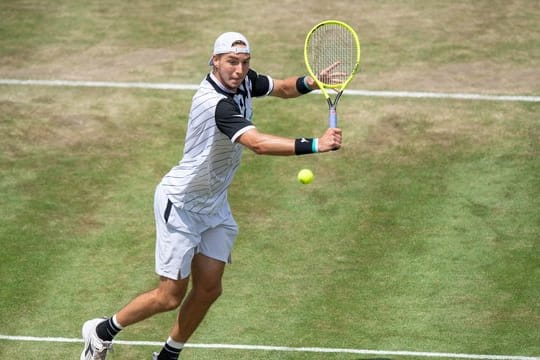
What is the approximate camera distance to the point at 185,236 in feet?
36.1

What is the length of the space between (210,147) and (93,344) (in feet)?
7.38

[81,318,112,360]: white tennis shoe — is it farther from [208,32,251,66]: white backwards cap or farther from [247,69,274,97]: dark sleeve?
[208,32,251,66]: white backwards cap

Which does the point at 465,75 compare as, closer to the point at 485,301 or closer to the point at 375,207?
the point at 375,207

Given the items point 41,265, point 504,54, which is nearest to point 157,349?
point 41,265

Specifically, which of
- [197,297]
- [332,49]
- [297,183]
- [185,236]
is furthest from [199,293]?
[297,183]

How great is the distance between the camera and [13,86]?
59.3ft

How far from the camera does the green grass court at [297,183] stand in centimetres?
1247

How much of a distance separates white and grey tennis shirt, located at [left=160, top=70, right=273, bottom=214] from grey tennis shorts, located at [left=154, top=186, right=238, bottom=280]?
0.27 feet

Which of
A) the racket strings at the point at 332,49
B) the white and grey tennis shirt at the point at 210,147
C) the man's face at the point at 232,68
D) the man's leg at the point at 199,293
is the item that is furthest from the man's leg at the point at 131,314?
the racket strings at the point at 332,49

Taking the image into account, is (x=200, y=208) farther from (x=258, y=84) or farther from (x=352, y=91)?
(x=352, y=91)

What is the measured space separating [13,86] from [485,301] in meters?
8.47

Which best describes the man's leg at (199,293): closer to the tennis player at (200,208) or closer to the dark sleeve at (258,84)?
the tennis player at (200,208)

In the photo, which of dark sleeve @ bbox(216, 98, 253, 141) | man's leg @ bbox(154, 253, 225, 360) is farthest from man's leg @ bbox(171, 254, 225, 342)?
dark sleeve @ bbox(216, 98, 253, 141)

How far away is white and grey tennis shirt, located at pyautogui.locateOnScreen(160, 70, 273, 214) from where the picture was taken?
10.4 m
